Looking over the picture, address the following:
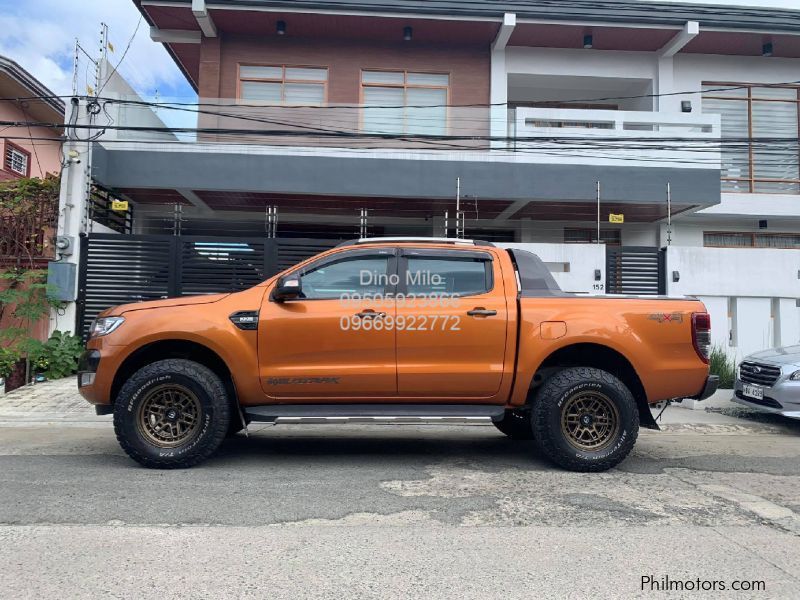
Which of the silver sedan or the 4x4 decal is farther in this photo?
the silver sedan

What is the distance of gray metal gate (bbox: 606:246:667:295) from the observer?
11.4 m

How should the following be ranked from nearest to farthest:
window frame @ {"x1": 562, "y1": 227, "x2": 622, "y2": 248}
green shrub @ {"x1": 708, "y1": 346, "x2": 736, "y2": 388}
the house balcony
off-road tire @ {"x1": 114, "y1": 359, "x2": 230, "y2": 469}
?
off-road tire @ {"x1": 114, "y1": 359, "x2": 230, "y2": 469}
green shrub @ {"x1": 708, "y1": 346, "x2": 736, "y2": 388}
the house balcony
window frame @ {"x1": 562, "y1": 227, "x2": 622, "y2": 248}

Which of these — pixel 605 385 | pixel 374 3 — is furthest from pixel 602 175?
pixel 605 385

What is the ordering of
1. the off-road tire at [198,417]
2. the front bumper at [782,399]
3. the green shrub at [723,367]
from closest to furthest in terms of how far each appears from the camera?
1. the off-road tire at [198,417]
2. the front bumper at [782,399]
3. the green shrub at [723,367]

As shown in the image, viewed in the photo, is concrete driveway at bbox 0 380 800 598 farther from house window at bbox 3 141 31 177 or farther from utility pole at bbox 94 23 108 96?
house window at bbox 3 141 31 177

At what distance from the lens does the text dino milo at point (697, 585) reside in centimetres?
315

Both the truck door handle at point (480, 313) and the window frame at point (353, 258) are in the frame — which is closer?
the truck door handle at point (480, 313)

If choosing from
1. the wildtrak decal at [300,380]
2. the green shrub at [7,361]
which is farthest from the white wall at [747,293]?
the green shrub at [7,361]

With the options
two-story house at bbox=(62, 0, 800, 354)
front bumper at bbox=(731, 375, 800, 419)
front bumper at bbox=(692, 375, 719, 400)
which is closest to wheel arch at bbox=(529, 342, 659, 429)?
front bumper at bbox=(692, 375, 719, 400)

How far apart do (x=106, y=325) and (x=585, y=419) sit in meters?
4.32

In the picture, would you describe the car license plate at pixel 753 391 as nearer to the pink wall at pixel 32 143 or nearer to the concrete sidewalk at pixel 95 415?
the concrete sidewalk at pixel 95 415

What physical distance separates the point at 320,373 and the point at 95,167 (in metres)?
9.07

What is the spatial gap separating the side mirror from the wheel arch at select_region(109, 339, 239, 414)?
0.74 meters

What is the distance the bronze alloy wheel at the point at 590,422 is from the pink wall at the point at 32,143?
55.2 ft
